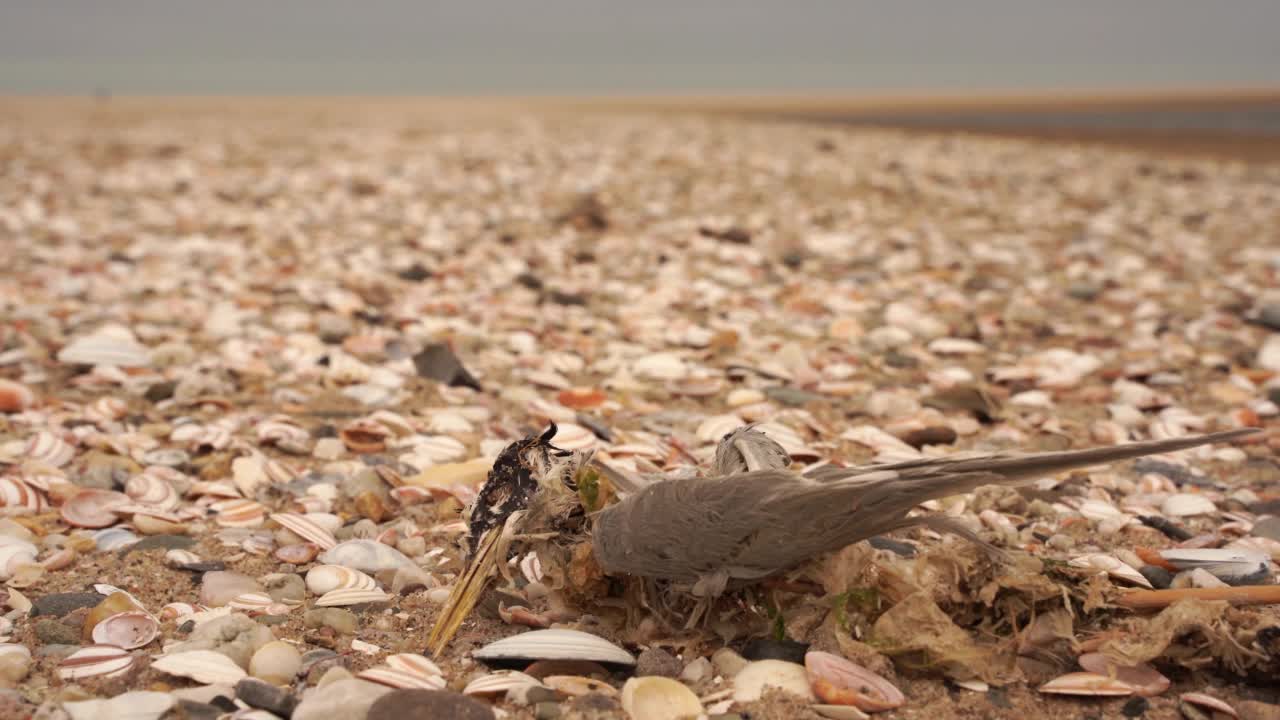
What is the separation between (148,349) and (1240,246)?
7573 mm

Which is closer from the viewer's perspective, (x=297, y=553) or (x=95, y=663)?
(x=95, y=663)

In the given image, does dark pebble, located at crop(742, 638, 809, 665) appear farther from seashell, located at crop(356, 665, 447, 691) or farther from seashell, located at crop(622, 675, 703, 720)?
seashell, located at crop(356, 665, 447, 691)

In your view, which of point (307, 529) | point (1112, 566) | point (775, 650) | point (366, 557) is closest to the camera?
point (775, 650)

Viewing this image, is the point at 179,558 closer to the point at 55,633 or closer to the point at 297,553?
the point at 297,553

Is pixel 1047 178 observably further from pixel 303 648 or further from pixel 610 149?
pixel 303 648

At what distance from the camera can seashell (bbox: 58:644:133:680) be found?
203 cm

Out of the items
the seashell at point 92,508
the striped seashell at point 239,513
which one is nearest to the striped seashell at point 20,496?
the seashell at point 92,508

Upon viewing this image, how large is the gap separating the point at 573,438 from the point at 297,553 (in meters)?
0.97

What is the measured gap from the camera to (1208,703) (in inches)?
75.7

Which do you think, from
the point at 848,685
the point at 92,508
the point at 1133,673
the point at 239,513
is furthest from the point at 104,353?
the point at 1133,673

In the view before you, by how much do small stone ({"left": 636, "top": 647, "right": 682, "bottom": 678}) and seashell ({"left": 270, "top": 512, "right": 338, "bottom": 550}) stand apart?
1063 millimetres

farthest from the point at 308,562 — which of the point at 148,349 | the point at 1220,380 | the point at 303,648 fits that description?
the point at 1220,380

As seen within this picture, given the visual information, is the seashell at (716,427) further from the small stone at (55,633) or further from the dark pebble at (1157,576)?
the small stone at (55,633)

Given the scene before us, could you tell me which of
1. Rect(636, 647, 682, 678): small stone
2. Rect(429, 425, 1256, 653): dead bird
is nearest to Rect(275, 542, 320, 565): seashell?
Rect(429, 425, 1256, 653): dead bird
